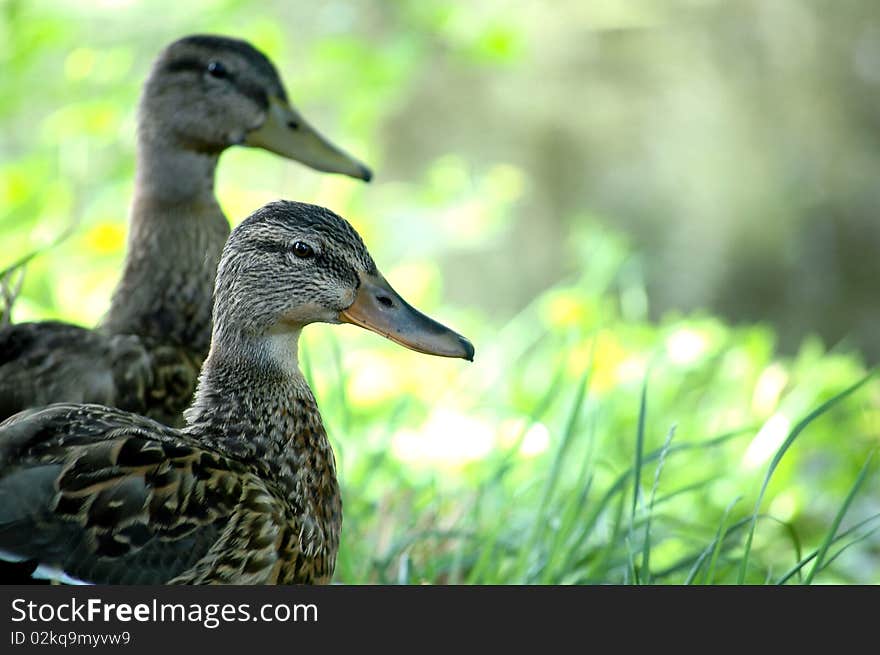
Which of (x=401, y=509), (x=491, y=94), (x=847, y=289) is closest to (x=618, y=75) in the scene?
(x=491, y=94)

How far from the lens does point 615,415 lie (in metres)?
3.93

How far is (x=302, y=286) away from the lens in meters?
1.97

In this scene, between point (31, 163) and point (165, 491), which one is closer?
point (165, 491)

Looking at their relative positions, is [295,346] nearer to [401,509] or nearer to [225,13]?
[401,509]

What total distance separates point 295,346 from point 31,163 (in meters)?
2.21

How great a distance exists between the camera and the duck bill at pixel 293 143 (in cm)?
296

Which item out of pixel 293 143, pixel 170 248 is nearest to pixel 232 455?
pixel 170 248

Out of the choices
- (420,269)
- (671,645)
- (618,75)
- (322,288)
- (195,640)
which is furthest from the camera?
(618,75)

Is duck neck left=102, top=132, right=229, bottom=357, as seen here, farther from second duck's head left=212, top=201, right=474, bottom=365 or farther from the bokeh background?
second duck's head left=212, top=201, right=474, bottom=365

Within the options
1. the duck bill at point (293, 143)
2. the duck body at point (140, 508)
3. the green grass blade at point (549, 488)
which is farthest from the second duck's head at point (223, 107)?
the duck body at point (140, 508)

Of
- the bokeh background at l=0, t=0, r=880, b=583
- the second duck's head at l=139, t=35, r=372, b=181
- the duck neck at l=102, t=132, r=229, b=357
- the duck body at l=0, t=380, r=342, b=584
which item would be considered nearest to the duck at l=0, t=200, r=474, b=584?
the duck body at l=0, t=380, r=342, b=584

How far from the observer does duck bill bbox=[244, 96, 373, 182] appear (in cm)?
296

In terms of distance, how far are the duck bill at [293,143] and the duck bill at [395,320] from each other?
99 cm

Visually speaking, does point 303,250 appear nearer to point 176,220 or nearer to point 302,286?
point 302,286
